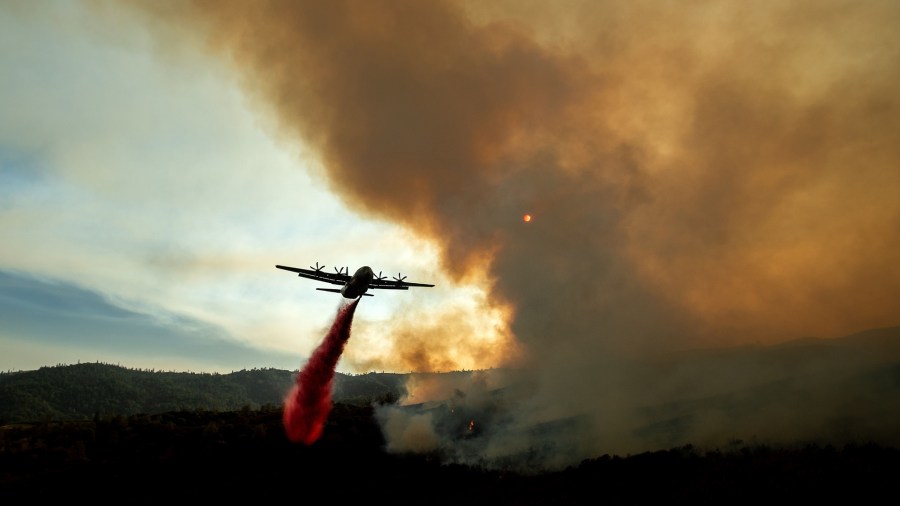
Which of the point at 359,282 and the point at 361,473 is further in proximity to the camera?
the point at 361,473

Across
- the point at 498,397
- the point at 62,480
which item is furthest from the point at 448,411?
the point at 62,480

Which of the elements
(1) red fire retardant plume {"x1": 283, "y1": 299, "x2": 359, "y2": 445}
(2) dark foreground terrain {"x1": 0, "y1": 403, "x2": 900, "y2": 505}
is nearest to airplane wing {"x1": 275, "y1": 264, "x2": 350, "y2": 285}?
(1) red fire retardant plume {"x1": 283, "y1": 299, "x2": 359, "y2": 445}

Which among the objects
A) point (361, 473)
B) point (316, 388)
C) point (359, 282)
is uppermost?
point (359, 282)

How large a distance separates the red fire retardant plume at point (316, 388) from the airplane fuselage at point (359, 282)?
6.67 m

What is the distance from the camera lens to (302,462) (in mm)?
56750

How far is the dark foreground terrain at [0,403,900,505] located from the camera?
36.3m

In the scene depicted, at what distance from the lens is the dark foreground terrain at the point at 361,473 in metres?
36.3

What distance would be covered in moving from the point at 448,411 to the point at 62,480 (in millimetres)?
49198

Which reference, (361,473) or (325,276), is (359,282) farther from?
(361,473)

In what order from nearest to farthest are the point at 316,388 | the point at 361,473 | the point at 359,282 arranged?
the point at 359,282, the point at 361,473, the point at 316,388

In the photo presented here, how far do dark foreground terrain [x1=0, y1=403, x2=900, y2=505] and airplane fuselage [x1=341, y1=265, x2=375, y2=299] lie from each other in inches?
765

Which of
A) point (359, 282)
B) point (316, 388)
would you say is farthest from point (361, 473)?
point (359, 282)

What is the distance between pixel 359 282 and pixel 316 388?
2630cm

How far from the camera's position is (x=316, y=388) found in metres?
64.4
